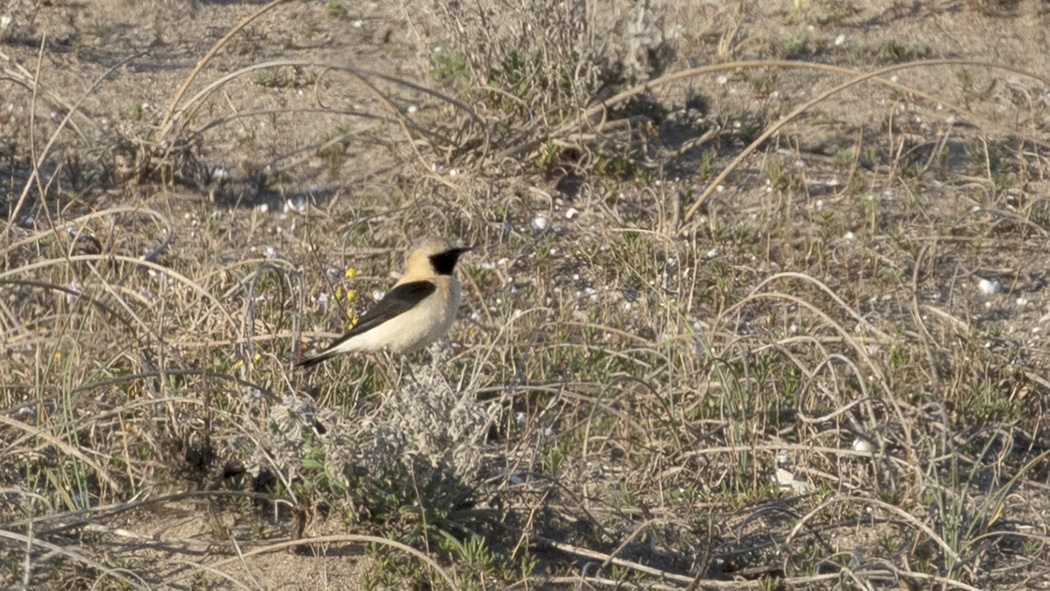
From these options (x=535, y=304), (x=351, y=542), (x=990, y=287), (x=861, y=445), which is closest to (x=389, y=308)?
(x=535, y=304)

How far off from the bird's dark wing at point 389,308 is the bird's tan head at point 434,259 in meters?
0.15

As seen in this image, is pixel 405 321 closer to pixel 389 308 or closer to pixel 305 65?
pixel 389 308

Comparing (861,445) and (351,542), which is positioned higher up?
(351,542)

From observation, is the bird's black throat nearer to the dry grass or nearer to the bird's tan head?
the bird's tan head

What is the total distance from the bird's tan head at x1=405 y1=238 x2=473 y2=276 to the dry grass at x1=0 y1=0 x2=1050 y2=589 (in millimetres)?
349

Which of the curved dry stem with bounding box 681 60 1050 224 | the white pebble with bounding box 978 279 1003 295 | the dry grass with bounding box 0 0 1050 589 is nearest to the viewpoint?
the dry grass with bounding box 0 0 1050 589

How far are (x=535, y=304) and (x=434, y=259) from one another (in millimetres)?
859

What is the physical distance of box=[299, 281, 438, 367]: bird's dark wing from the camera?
20.9ft

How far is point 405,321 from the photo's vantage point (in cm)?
643

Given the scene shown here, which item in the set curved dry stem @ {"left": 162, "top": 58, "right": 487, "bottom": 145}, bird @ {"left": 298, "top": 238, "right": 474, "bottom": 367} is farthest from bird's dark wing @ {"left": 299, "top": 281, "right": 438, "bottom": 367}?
curved dry stem @ {"left": 162, "top": 58, "right": 487, "bottom": 145}

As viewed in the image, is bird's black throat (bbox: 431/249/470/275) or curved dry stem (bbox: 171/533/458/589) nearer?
curved dry stem (bbox: 171/533/458/589)

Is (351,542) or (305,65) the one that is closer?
(351,542)

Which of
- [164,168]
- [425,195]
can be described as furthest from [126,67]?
[425,195]

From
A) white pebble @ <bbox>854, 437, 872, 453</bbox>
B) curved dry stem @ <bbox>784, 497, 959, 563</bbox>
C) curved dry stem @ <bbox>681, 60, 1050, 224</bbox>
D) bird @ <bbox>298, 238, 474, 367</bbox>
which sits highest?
curved dry stem @ <bbox>681, 60, 1050, 224</bbox>
